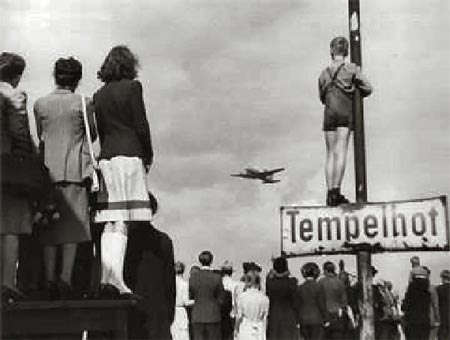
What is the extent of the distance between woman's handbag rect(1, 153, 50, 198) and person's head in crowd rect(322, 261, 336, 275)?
6.86 meters

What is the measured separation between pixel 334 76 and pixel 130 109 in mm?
1941

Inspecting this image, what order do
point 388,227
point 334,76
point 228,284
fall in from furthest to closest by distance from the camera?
1. point 228,284
2. point 334,76
3. point 388,227

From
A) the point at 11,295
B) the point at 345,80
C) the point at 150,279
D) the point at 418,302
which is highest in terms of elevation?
the point at 345,80

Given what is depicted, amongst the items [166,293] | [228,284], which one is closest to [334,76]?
[166,293]

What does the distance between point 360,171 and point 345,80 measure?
32.9 inches

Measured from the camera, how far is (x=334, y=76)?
24.8ft

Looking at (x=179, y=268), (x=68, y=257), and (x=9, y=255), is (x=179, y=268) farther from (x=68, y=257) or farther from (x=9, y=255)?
(x=9, y=255)

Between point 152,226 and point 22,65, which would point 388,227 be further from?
point 22,65

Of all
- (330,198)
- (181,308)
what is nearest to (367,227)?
(330,198)

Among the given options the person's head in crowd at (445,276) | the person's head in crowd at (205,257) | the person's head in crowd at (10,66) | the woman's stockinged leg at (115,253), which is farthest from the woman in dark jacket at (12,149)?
the person's head in crowd at (445,276)

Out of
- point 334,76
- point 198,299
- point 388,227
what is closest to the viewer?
point 388,227

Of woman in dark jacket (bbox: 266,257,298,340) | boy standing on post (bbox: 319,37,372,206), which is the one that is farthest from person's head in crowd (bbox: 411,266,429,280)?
boy standing on post (bbox: 319,37,372,206)

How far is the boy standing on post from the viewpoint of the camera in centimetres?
745

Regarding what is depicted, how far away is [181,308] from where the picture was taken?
39.1 feet
